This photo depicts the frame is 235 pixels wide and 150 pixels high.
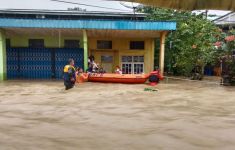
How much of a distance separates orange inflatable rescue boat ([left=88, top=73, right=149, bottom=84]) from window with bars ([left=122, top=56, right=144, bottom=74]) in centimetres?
434

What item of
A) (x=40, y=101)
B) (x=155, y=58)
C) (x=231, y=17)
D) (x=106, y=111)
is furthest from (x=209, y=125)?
(x=231, y=17)

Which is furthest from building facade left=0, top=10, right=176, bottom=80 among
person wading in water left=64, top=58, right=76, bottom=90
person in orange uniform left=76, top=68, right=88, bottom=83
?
person wading in water left=64, top=58, right=76, bottom=90

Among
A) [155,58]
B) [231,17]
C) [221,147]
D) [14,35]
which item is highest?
[231,17]

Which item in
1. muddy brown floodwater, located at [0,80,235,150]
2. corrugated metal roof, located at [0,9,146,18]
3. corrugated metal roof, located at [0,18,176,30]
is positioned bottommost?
muddy brown floodwater, located at [0,80,235,150]

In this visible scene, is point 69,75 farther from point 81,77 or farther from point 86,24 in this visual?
point 86,24

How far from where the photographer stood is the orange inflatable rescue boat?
57.4 feet

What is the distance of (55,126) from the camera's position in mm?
7168

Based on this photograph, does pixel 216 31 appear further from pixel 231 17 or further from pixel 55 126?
pixel 55 126

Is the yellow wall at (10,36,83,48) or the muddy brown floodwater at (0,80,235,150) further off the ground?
the yellow wall at (10,36,83,48)

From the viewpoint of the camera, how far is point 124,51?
21.9 metres

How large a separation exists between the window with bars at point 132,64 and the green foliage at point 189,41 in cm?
235

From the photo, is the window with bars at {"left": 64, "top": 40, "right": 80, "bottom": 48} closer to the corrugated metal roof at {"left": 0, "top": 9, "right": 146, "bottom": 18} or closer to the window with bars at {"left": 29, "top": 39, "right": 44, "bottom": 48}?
the window with bars at {"left": 29, "top": 39, "right": 44, "bottom": 48}

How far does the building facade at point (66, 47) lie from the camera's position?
1953 cm

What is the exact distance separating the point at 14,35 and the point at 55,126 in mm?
15544
